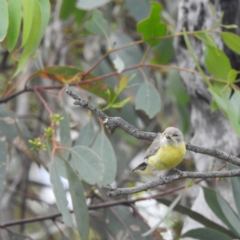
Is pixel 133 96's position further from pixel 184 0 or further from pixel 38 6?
pixel 38 6

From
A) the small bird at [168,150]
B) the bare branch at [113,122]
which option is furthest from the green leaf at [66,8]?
the bare branch at [113,122]

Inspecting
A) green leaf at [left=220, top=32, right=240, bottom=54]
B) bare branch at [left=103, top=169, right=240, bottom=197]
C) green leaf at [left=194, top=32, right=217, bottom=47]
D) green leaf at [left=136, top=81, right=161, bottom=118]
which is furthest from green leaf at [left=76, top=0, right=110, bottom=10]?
bare branch at [left=103, top=169, right=240, bottom=197]

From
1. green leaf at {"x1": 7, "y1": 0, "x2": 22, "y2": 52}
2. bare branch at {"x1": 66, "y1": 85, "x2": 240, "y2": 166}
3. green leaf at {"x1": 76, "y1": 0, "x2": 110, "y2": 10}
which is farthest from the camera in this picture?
green leaf at {"x1": 76, "y1": 0, "x2": 110, "y2": 10}

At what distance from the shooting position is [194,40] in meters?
2.39

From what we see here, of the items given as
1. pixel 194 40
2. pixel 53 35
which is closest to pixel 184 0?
pixel 194 40

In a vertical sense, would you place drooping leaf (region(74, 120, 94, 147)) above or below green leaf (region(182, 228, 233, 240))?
above

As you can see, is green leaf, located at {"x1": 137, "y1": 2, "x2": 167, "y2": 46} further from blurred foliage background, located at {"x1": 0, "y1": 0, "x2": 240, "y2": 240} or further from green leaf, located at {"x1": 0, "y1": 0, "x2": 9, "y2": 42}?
green leaf, located at {"x1": 0, "y1": 0, "x2": 9, "y2": 42}

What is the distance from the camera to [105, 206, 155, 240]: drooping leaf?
2.25 metres

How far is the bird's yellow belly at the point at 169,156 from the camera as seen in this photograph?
1554 millimetres

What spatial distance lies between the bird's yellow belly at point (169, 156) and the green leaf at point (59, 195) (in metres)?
0.37

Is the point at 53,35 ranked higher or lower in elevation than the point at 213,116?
higher

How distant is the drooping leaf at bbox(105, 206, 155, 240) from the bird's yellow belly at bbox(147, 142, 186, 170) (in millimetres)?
704

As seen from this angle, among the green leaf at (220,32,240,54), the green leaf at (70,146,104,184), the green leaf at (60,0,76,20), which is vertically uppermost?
the green leaf at (60,0,76,20)

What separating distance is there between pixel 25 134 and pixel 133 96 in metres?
0.76
